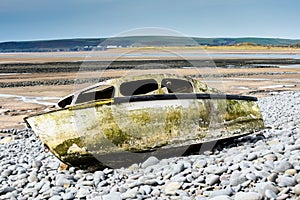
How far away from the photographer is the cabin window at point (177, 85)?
29.2 ft

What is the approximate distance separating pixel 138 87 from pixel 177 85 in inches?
35.5

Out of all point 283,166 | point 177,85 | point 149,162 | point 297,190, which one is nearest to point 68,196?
point 149,162

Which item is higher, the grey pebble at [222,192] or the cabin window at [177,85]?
the cabin window at [177,85]

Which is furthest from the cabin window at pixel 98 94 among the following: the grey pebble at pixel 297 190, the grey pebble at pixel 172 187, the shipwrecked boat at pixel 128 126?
the grey pebble at pixel 297 190

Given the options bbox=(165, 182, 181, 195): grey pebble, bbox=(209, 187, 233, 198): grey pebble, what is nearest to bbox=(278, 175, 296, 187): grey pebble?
bbox=(209, 187, 233, 198): grey pebble

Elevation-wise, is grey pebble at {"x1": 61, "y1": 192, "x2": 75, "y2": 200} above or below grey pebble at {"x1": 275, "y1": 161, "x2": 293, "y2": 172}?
below

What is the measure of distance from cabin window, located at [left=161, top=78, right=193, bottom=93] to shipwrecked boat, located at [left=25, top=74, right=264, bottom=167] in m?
0.49

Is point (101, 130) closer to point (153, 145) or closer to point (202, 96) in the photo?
point (153, 145)

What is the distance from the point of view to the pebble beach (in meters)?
5.27

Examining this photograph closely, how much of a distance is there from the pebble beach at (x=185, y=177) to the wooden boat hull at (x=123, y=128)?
0.32m

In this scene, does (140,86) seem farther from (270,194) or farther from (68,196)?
(270,194)

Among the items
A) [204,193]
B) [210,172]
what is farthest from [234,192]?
[210,172]

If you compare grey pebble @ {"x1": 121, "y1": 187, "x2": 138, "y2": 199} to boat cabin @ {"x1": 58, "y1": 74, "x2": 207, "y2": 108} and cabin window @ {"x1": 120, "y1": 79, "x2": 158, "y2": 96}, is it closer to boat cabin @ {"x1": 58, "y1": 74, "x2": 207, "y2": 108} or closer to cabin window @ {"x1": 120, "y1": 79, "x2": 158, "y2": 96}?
boat cabin @ {"x1": 58, "y1": 74, "x2": 207, "y2": 108}

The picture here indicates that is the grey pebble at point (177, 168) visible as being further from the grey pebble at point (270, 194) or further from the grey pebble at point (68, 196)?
the grey pebble at point (270, 194)
